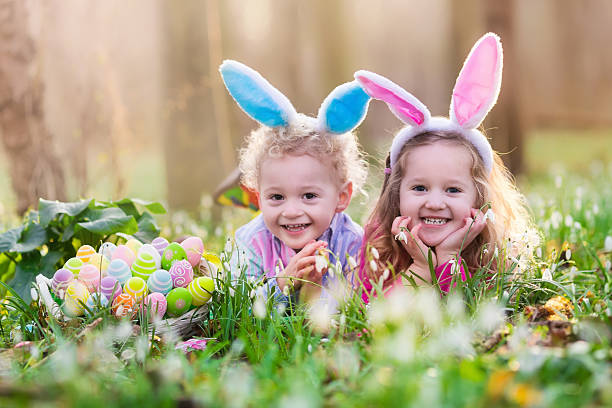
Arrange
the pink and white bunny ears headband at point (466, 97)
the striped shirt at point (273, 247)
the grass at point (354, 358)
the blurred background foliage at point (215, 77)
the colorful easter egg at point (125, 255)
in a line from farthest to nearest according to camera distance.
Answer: the blurred background foliage at point (215, 77) → the striped shirt at point (273, 247) → the colorful easter egg at point (125, 255) → the pink and white bunny ears headband at point (466, 97) → the grass at point (354, 358)

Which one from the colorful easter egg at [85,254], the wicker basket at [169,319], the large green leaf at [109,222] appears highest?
the large green leaf at [109,222]

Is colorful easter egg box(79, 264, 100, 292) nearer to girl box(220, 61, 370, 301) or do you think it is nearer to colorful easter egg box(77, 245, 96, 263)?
colorful easter egg box(77, 245, 96, 263)

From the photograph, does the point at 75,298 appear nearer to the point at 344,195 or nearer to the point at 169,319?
the point at 169,319

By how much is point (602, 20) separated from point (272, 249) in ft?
48.6

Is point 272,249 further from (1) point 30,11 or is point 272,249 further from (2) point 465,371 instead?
(1) point 30,11

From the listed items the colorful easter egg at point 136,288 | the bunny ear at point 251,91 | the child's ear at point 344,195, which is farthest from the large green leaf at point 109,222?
the child's ear at point 344,195

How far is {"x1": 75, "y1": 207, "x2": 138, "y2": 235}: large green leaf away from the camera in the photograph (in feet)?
10.5

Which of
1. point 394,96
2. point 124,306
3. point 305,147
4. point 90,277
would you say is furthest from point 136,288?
point 394,96

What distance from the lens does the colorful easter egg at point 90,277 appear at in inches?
105

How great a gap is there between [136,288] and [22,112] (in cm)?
327

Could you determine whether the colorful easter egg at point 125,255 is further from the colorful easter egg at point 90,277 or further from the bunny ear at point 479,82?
the bunny ear at point 479,82

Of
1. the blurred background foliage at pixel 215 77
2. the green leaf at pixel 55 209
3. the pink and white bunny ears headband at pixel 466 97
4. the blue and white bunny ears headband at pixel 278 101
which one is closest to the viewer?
the pink and white bunny ears headband at pixel 466 97

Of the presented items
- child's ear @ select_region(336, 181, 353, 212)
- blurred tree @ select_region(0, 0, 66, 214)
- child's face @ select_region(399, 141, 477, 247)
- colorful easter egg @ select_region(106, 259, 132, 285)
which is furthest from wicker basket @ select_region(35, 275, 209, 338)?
blurred tree @ select_region(0, 0, 66, 214)

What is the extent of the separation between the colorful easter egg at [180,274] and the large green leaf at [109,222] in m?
0.60
